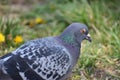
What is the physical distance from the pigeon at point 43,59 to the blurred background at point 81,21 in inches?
24.2

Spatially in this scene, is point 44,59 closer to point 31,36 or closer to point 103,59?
point 103,59

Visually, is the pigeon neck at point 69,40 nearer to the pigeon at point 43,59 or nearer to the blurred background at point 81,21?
the pigeon at point 43,59

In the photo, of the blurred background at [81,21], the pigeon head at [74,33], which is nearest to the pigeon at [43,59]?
the pigeon head at [74,33]

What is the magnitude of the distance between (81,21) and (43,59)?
2814 millimetres

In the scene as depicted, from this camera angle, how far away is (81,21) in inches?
290

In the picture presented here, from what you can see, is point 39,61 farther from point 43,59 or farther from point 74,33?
point 74,33

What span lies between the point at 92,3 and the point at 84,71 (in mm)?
2546

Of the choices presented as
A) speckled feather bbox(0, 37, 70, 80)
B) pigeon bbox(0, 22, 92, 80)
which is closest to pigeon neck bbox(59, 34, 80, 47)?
pigeon bbox(0, 22, 92, 80)

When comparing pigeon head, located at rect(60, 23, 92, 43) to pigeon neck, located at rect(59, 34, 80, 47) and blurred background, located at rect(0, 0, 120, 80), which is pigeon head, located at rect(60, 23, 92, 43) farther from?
blurred background, located at rect(0, 0, 120, 80)

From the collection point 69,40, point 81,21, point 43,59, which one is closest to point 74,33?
point 69,40

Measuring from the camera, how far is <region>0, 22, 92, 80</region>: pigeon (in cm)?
455

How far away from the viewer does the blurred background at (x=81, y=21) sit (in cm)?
555

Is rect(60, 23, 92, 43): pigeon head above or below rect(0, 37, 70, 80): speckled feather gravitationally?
above

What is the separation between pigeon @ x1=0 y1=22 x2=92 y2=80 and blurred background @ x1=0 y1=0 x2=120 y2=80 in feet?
2.01
